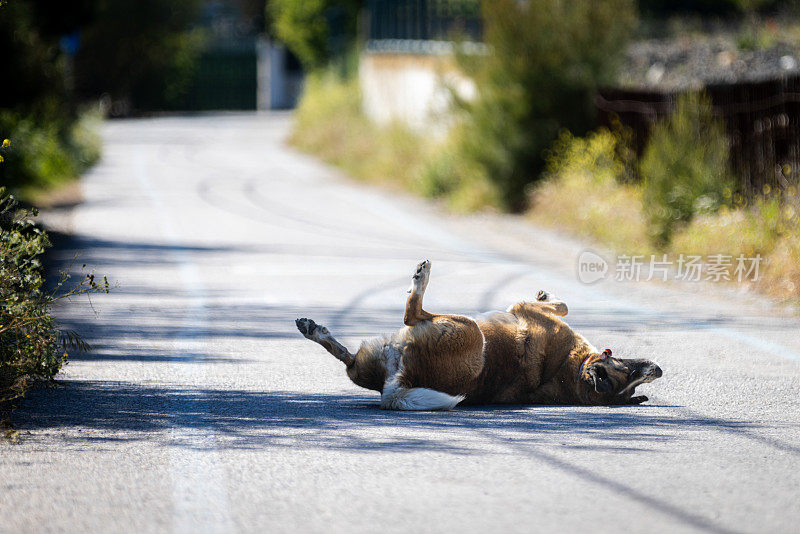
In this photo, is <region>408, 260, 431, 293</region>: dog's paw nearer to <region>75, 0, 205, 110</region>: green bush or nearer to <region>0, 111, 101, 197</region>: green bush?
<region>0, 111, 101, 197</region>: green bush

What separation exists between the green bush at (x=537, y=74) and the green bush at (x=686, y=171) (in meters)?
3.98

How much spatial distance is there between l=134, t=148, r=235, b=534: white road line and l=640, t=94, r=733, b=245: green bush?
6.88 m

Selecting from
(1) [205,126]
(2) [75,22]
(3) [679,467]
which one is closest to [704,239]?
(3) [679,467]

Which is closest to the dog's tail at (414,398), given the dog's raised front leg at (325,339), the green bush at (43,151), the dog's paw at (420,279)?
the dog's raised front leg at (325,339)

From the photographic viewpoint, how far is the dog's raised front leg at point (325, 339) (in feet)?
23.7

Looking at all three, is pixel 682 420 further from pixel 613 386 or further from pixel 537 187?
pixel 537 187

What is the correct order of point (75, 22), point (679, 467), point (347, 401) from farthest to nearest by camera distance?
point (75, 22), point (347, 401), point (679, 467)

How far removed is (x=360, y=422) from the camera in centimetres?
682

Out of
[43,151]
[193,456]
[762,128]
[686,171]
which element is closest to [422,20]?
[43,151]

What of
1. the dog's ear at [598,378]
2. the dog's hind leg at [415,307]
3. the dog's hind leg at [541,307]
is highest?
the dog's hind leg at [415,307]

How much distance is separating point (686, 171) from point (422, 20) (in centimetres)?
1697

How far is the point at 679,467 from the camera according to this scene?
5.93 metres

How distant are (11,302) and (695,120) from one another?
10.4 metres

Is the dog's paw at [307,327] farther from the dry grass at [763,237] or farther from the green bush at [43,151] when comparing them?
the green bush at [43,151]
